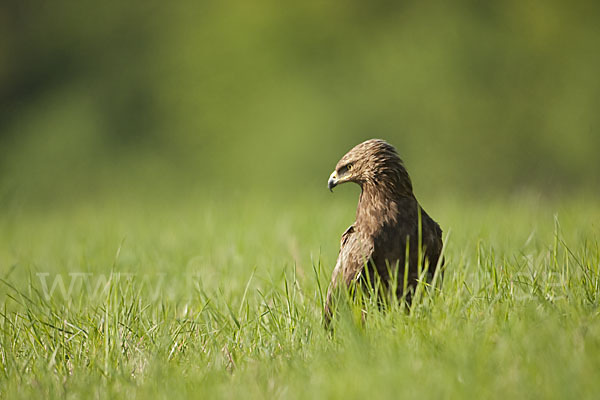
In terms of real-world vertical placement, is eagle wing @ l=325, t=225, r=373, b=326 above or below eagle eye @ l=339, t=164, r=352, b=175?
below

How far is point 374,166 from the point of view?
3152 mm

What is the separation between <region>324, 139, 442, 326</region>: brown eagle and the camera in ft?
9.87

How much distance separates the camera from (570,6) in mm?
11781

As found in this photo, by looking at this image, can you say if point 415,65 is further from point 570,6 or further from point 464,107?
point 570,6

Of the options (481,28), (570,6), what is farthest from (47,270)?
(570,6)

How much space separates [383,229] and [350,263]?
0.80 feet

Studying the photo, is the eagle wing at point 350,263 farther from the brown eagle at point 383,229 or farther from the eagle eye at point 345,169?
the eagle eye at point 345,169

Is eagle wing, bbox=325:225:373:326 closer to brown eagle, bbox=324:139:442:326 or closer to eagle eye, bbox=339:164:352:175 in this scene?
brown eagle, bbox=324:139:442:326

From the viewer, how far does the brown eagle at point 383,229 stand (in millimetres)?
3010

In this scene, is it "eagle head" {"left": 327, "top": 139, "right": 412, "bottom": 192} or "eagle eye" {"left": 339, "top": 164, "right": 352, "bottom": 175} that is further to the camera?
"eagle eye" {"left": 339, "top": 164, "right": 352, "bottom": 175}

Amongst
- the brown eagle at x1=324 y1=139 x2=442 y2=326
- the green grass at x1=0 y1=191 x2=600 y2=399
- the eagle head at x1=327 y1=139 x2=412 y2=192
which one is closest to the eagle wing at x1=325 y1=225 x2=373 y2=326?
the brown eagle at x1=324 y1=139 x2=442 y2=326

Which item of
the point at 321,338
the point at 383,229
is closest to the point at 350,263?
the point at 383,229

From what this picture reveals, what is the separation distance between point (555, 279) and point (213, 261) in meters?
2.83

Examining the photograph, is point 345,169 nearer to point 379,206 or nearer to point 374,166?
point 374,166
